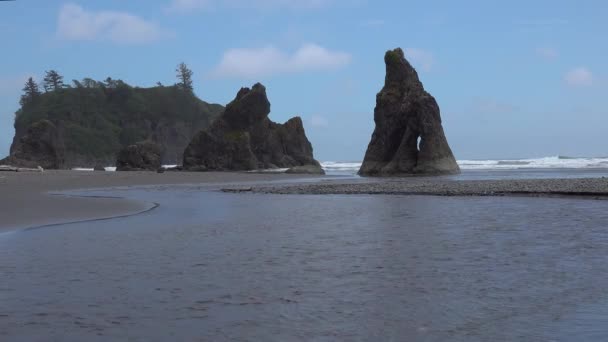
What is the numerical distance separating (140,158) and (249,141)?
45.1ft

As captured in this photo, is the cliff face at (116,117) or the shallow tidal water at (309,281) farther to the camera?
the cliff face at (116,117)

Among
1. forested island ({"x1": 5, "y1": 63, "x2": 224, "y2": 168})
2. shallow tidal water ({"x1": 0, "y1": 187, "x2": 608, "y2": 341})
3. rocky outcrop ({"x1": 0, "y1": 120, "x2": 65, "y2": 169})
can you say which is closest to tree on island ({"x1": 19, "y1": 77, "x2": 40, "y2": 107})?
forested island ({"x1": 5, "y1": 63, "x2": 224, "y2": 168})

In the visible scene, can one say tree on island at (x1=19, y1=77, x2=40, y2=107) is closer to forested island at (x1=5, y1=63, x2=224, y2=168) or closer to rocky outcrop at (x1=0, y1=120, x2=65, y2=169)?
forested island at (x1=5, y1=63, x2=224, y2=168)

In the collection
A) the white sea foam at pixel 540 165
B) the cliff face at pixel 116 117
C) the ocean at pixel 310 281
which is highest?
the cliff face at pixel 116 117

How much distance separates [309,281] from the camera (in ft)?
23.6

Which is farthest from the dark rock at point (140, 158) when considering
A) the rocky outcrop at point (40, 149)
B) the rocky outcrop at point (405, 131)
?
the rocky outcrop at point (405, 131)

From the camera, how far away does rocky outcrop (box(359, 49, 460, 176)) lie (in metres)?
54.7

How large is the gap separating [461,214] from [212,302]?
1053 cm

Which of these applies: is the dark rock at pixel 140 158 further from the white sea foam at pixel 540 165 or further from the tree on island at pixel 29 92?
the tree on island at pixel 29 92

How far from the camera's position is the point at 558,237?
10.8 m

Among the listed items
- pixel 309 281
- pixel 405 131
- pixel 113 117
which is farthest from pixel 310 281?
pixel 113 117

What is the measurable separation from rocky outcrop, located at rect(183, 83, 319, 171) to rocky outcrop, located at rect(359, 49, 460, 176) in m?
17.3

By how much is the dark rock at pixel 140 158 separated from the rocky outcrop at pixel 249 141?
13.5ft

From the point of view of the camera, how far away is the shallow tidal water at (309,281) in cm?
519
